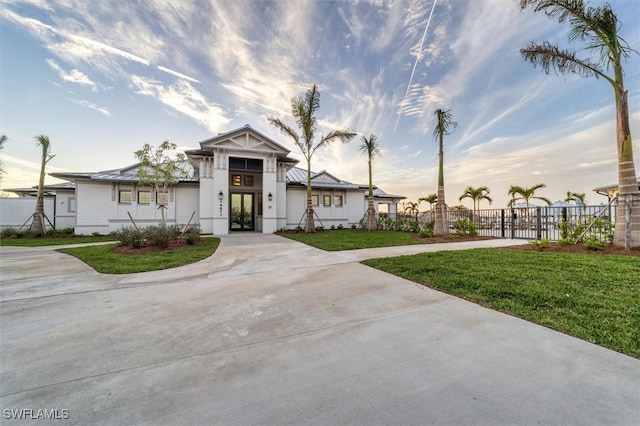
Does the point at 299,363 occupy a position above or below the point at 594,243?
below

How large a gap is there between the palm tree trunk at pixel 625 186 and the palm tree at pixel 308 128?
1114cm

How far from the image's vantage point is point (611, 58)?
7094mm

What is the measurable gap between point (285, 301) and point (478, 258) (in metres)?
5.57

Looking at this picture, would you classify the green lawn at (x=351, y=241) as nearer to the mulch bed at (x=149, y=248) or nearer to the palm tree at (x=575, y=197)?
the mulch bed at (x=149, y=248)

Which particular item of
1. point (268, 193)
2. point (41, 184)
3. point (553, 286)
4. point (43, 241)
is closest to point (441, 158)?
point (553, 286)

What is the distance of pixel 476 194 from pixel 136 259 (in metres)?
26.6

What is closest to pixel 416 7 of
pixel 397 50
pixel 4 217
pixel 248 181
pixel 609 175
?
pixel 397 50

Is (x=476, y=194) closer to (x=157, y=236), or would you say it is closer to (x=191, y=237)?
(x=191, y=237)

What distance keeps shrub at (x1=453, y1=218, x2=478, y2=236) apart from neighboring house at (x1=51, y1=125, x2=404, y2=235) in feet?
30.9

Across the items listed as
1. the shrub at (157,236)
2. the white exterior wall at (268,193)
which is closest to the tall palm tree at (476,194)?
the white exterior wall at (268,193)

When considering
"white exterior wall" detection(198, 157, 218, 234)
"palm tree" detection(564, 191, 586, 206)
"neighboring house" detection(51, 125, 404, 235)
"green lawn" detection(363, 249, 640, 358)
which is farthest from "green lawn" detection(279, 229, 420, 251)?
"palm tree" detection(564, 191, 586, 206)

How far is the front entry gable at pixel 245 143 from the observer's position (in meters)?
14.7

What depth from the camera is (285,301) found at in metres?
3.93

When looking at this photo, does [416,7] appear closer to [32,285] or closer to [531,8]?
[531,8]
